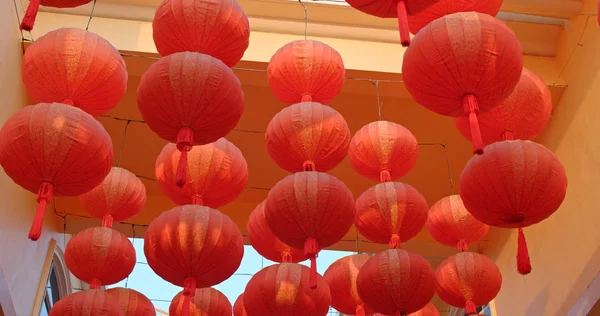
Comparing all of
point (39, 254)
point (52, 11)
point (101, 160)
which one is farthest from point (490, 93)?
point (39, 254)

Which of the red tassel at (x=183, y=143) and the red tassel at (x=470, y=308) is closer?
the red tassel at (x=183, y=143)

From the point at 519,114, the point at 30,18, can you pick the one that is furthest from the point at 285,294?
the point at 30,18

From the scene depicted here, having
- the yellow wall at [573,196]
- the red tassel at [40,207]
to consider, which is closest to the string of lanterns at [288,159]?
the red tassel at [40,207]

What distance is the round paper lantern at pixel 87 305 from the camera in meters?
5.24

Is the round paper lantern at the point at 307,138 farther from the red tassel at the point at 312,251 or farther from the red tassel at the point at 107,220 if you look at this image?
the red tassel at the point at 107,220

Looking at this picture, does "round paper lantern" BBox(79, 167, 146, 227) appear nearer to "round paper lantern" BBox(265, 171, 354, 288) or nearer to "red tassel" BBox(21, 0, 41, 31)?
"round paper lantern" BBox(265, 171, 354, 288)

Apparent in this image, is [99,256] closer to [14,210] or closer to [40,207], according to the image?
[14,210]

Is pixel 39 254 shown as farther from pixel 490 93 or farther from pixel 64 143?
pixel 490 93

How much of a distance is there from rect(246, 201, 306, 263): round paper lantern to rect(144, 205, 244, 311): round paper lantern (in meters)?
0.76

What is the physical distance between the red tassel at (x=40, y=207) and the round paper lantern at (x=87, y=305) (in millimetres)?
1241

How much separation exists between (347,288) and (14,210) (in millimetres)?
3098

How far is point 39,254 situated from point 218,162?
3.13 metres

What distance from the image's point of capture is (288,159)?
16.8 feet

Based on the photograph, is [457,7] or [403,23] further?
[457,7]
